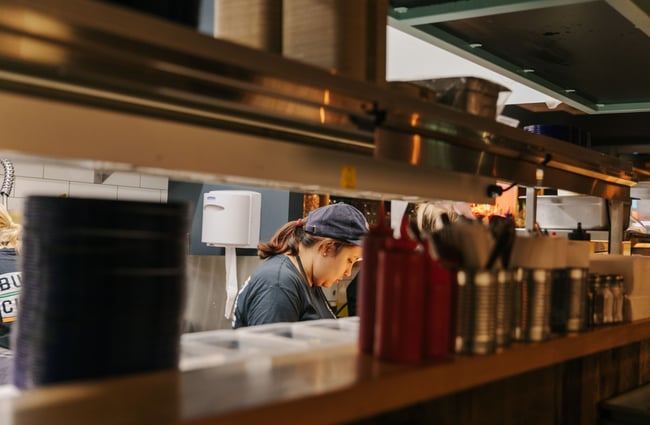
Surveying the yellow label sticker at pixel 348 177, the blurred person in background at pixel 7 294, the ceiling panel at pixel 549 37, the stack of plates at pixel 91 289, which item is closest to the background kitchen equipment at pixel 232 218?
the blurred person in background at pixel 7 294

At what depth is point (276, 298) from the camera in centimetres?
319

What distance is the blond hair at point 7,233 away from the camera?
13.6ft

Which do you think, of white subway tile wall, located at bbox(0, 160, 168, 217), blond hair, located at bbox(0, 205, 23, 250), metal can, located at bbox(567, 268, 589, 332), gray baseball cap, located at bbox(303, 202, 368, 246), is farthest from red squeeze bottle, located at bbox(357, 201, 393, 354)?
white subway tile wall, located at bbox(0, 160, 168, 217)

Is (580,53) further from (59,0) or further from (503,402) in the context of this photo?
(59,0)

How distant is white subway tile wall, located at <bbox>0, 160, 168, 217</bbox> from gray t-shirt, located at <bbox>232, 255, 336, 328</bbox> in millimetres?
2011

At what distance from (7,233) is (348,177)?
318 centimetres

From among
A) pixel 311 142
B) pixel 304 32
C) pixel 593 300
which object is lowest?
pixel 593 300

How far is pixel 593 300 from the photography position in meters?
2.27

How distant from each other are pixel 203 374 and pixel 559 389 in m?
1.58

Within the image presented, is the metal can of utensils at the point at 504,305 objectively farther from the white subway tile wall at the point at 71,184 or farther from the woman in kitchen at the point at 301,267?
the white subway tile wall at the point at 71,184

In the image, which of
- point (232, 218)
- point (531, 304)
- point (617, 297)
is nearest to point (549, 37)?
point (617, 297)

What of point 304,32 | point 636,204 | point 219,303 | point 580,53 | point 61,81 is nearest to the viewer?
point 61,81

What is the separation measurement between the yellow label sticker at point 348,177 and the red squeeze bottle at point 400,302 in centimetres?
20

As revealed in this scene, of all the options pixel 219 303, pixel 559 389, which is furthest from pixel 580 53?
pixel 219 303
